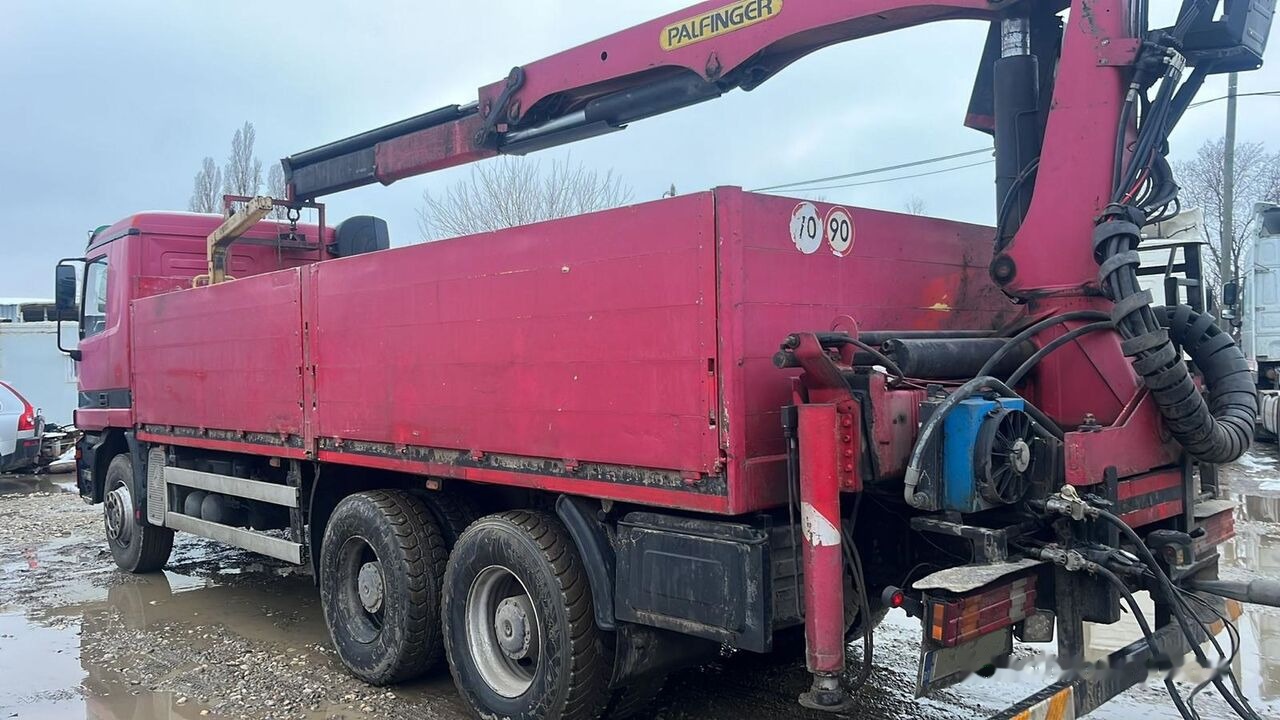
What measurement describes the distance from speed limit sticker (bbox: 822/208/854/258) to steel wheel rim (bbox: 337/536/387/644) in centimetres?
304

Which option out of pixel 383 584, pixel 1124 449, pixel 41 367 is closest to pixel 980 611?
pixel 1124 449

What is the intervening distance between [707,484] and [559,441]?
86cm

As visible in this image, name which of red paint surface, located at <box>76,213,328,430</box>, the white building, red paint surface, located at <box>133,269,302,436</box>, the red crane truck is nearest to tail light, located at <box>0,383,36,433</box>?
the white building

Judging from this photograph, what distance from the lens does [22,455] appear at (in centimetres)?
1470

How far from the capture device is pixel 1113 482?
136 inches

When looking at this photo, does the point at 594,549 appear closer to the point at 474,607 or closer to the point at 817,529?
the point at 474,607

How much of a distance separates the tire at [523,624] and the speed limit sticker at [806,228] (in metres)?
1.67

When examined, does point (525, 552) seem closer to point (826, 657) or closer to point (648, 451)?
point (648, 451)

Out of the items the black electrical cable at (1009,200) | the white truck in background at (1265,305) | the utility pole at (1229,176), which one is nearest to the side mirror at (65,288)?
the black electrical cable at (1009,200)

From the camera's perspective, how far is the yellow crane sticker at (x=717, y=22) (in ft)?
16.2

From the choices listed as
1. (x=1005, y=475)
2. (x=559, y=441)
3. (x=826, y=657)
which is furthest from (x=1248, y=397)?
(x=559, y=441)

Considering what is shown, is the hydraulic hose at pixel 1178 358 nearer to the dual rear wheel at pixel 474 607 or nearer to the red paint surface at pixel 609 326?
the red paint surface at pixel 609 326

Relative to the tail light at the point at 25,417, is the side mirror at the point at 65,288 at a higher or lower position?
higher

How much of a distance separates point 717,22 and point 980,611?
337 cm
